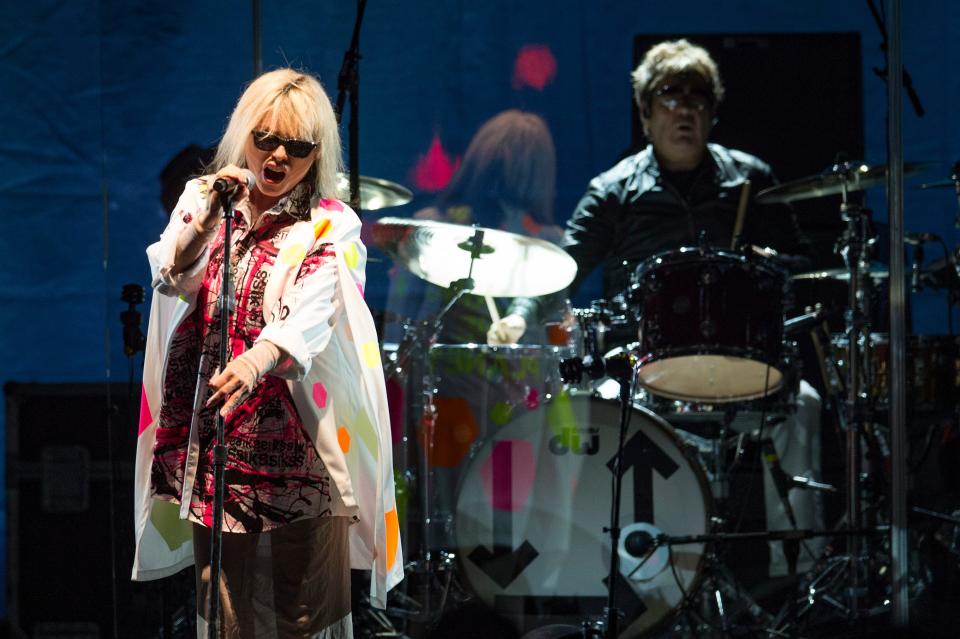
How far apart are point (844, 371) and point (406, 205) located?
6.91 ft

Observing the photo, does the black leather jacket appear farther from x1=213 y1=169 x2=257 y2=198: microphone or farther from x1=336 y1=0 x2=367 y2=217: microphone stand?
x1=213 y1=169 x2=257 y2=198: microphone

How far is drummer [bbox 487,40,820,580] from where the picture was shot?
469 centimetres

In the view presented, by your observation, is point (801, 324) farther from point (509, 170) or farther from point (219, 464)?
point (219, 464)

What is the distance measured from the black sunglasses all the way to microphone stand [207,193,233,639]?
242 millimetres

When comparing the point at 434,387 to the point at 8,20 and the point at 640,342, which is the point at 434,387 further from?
the point at 8,20

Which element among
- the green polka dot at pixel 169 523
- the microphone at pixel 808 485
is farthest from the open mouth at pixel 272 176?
the microphone at pixel 808 485

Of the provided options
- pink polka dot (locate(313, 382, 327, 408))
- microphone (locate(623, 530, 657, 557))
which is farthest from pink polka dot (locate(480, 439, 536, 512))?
pink polka dot (locate(313, 382, 327, 408))

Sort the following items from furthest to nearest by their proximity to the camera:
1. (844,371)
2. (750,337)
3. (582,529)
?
(844,371) → (582,529) → (750,337)

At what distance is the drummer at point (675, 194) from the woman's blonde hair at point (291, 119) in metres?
2.15

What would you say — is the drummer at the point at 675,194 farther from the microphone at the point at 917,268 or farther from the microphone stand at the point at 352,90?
the microphone stand at the point at 352,90

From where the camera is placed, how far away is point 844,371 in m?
4.98

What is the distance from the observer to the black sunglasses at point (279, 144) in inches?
94.9

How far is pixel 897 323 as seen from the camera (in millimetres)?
3682

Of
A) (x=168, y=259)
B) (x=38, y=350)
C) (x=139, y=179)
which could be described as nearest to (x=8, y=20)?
(x=139, y=179)
